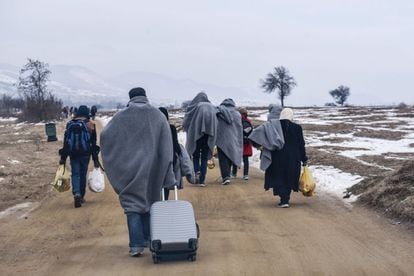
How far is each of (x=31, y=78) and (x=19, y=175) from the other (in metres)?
63.0

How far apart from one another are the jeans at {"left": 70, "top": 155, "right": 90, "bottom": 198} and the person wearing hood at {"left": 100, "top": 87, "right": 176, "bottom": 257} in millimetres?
4569

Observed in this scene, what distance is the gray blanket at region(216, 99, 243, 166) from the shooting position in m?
15.8

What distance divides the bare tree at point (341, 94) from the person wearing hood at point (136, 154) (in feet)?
433

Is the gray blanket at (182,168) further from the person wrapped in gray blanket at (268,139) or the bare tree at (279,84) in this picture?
the bare tree at (279,84)

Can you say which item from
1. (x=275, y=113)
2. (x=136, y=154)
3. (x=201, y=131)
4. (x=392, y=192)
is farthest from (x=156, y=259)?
(x=201, y=131)

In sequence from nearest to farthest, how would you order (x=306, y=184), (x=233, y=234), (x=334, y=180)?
(x=233, y=234)
(x=306, y=184)
(x=334, y=180)

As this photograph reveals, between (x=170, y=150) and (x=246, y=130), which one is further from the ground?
(x=170, y=150)

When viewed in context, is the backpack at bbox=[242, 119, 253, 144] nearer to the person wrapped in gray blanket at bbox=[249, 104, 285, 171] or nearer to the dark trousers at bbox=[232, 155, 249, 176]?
the dark trousers at bbox=[232, 155, 249, 176]

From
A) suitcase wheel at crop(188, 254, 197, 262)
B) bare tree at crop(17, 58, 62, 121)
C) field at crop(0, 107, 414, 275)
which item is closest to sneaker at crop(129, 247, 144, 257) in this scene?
field at crop(0, 107, 414, 275)

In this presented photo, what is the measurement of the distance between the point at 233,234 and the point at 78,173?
4340mm

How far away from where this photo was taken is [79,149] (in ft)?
41.2

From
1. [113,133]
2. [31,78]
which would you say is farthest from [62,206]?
[31,78]

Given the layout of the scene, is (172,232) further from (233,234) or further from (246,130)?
(246,130)

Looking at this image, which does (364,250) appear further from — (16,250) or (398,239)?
(16,250)
